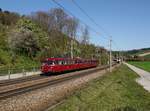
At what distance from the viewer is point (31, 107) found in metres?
17.7

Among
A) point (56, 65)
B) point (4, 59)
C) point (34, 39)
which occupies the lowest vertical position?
point (56, 65)

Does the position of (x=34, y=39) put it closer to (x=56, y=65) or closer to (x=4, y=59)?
(x=4, y=59)

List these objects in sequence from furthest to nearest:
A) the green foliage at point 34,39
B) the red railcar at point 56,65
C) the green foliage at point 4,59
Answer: the green foliage at point 34,39 < the green foliage at point 4,59 < the red railcar at point 56,65

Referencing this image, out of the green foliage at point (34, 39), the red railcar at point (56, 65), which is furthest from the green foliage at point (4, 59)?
the red railcar at point (56, 65)

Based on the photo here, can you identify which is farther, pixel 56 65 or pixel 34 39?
pixel 34 39

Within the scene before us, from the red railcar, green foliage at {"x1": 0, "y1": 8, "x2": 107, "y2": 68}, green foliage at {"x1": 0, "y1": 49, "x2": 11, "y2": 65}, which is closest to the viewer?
the red railcar

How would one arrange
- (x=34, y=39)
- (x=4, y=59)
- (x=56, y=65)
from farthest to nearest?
1. (x=34, y=39)
2. (x=4, y=59)
3. (x=56, y=65)

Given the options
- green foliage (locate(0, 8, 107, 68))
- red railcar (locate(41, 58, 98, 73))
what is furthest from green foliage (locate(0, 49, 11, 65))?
red railcar (locate(41, 58, 98, 73))

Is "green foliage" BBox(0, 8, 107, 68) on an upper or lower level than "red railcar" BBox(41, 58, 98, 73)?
upper

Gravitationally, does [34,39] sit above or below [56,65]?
above

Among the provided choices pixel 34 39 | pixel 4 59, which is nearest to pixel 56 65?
pixel 4 59

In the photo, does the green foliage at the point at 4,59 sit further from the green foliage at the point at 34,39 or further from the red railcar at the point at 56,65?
the red railcar at the point at 56,65

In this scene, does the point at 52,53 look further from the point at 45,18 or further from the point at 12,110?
the point at 12,110

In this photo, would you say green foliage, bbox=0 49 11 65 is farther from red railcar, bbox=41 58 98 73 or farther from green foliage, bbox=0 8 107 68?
red railcar, bbox=41 58 98 73
